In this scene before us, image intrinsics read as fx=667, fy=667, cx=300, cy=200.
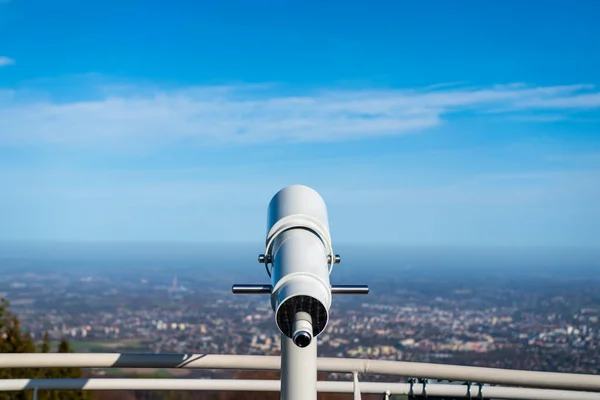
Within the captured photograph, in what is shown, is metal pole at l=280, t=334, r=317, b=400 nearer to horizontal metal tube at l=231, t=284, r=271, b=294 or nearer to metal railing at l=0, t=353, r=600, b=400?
horizontal metal tube at l=231, t=284, r=271, b=294

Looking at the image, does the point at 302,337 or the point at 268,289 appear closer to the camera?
the point at 302,337

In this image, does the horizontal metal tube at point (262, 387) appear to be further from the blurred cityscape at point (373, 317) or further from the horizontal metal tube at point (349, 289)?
the blurred cityscape at point (373, 317)

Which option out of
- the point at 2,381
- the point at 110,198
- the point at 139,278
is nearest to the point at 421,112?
the point at 139,278

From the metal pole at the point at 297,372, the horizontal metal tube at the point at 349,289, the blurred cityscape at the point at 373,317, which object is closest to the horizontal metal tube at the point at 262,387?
the horizontal metal tube at the point at 349,289

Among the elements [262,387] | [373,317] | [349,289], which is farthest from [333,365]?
[373,317]

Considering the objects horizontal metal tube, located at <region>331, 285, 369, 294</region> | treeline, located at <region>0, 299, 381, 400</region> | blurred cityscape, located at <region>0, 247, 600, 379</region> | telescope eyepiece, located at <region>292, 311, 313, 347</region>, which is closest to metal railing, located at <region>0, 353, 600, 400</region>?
treeline, located at <region>0, 299, 381, 400</region>

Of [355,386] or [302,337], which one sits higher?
[355,386]

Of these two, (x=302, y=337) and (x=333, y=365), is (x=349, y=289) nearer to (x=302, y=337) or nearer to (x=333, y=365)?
(x=302, y=337)
